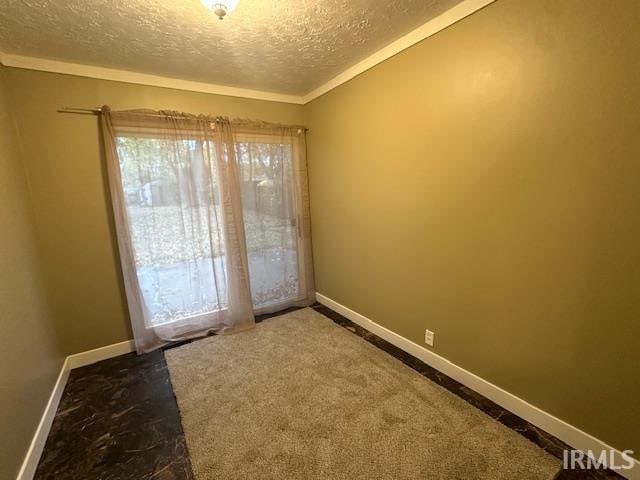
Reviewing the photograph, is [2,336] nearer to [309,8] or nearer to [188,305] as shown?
[188,305]

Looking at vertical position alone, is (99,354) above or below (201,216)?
below

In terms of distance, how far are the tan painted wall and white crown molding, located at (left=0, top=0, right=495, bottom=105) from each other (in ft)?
0.74

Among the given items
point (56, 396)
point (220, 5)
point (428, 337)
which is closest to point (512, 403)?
point (428, 337)

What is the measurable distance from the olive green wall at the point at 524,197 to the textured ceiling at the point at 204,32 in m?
0.31

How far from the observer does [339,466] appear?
1.43 metres

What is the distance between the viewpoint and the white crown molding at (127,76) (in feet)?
6.62

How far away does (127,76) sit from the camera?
92.4 inches

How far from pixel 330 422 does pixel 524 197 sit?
1.72 meters

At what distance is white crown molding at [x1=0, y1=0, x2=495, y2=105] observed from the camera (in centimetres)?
173

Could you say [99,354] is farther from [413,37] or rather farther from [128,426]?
[413,37]

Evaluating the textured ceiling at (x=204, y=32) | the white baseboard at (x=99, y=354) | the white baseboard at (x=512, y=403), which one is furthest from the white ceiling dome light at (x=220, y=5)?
the white baseboard at (x=99, y=354)

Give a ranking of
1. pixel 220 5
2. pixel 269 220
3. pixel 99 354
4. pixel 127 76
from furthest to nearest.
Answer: pixel 269 220
pixel 99 354
pixel 127 76
pixel 220 5

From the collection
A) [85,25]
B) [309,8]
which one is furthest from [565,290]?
[85,25]

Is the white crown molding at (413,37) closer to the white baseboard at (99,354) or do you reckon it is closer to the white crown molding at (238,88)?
the white crown molding at (238,88)
